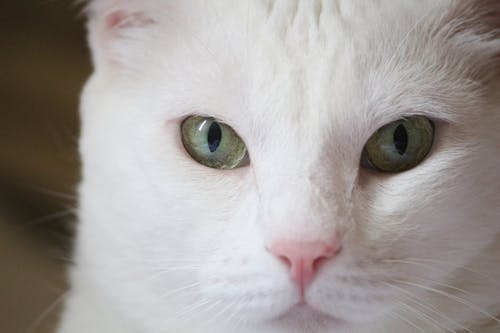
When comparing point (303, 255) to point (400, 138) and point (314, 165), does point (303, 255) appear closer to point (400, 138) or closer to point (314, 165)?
point (314, 165)

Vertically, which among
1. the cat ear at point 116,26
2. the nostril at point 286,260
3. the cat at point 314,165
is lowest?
the nostril at point 286,260

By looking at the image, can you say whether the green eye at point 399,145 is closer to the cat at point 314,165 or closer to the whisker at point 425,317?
the cat at point 314,165


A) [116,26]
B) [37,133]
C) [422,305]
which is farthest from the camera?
→ [37,133]

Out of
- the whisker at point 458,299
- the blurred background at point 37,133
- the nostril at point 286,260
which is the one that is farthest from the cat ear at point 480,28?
the blurred background at point 37,133

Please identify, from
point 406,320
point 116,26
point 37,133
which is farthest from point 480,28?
point 37,133

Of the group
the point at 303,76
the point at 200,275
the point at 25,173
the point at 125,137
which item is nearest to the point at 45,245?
the point at 25,173

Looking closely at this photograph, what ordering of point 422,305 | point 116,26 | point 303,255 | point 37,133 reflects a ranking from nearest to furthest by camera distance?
point 303,255 → point 422,305 → point 116,26 → point 37,133

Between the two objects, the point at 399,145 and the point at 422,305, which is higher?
the point at 399,145
